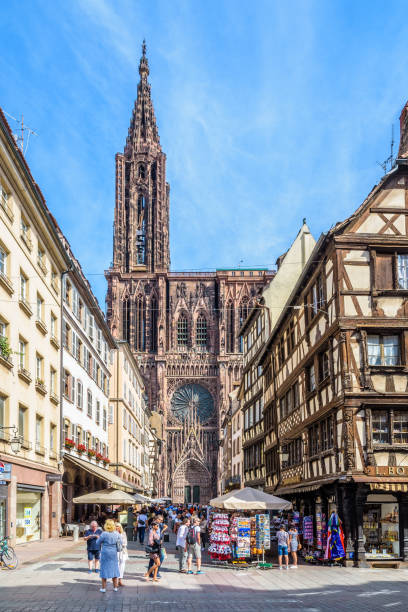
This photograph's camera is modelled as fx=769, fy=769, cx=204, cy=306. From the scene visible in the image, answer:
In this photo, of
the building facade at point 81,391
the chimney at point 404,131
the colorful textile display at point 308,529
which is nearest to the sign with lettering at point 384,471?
the colorful textile display at point 308,529

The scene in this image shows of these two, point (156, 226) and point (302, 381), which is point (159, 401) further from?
point (302, 381)

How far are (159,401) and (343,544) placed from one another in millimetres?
74995

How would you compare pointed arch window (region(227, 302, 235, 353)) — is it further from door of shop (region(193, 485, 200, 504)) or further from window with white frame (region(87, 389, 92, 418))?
window with white frame (region(87, 389, 92, 418))

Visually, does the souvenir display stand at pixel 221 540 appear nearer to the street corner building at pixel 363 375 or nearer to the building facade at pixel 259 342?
the street corner building at pixel 363 375

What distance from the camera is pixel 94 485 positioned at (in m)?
45.2

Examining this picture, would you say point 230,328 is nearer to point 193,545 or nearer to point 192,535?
point 192,535

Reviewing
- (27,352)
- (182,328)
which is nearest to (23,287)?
(27,352)

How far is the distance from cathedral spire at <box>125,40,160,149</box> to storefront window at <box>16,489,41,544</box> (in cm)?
8452

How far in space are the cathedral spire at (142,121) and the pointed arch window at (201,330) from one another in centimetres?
2678

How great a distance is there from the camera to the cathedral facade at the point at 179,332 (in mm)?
94562

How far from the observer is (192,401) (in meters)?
96.4

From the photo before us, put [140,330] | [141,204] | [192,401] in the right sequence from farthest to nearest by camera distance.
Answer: [141,204]
[140,330]
[192,401]

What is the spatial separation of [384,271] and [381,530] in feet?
24.1

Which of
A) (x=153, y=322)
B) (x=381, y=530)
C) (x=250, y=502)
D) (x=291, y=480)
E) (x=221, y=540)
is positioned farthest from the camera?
(x=153, y=322)
